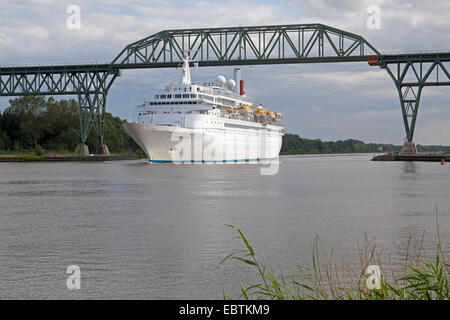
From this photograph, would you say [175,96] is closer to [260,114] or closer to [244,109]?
[244,109]

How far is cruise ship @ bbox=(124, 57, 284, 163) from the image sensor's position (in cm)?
8031

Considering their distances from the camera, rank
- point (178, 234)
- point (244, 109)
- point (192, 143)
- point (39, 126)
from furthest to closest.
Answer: point (39, 126)
point (244, 109)
point (192, 143)
point (178, 234)

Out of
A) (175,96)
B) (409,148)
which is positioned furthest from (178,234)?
(409,148)

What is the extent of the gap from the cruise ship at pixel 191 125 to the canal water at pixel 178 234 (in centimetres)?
4162

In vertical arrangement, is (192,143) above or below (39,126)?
below

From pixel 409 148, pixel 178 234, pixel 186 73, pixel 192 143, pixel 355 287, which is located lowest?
pixel 178 234

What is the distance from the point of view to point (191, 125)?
282ft

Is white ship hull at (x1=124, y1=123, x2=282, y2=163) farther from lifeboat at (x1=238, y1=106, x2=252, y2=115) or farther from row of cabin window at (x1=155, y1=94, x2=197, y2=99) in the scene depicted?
row of cabin window at (x1=155, y1=94, x2=197, y2=99)

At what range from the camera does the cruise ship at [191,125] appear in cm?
Answer: 8031

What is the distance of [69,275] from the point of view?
1391 centimetres

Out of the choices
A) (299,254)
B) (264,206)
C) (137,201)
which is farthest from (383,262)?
(137,201)

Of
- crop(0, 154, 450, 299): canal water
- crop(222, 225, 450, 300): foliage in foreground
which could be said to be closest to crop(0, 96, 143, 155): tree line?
crop(0, 154, 450, 299): canal water

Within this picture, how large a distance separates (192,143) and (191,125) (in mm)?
2556
